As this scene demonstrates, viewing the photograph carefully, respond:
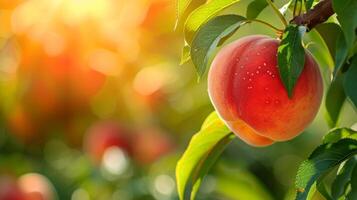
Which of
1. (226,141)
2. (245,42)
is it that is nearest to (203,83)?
(226,141)

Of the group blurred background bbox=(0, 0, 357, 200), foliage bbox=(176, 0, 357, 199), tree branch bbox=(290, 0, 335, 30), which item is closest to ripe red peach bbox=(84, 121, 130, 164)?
blurred background bbox=(0, 0, 357, 200)

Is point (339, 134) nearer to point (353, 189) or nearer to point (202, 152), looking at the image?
point (353, 189)

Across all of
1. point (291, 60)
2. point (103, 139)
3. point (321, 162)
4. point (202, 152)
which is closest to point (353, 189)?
point (321, 162)

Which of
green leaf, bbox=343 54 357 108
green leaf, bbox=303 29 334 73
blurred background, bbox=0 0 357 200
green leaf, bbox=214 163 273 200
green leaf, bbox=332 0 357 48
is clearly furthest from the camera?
blurred background, bbox=0 0 357 200

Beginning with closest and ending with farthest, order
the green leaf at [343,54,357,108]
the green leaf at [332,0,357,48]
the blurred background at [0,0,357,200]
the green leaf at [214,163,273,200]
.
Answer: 1. the green leaf at [332,0,357,48]
2. the green leaf at [343,54,357,108]
3. the green leaf at [214,163,273,200]
4. the blurred background at [0,0,357,200]

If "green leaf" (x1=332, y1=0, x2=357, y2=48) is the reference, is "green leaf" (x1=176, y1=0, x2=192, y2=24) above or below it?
below

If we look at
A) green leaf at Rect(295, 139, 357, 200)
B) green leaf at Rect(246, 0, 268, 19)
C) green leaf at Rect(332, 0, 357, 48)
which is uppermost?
green leaf at Rect(332, 0, 357, 48)

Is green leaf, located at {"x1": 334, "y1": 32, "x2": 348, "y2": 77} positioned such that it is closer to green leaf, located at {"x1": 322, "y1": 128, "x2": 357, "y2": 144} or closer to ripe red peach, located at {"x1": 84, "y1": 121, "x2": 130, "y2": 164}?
green leaf, located at {"x1": 322, "y1": 128, "x2": 357, "y2": 144}
